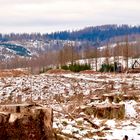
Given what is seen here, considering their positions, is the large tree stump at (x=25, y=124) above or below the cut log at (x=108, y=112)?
above

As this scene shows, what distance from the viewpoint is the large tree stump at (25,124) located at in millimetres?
7645

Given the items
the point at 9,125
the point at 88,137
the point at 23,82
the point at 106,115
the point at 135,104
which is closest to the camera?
the point at 9,125

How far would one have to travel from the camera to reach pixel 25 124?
768cm

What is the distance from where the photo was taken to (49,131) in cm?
791

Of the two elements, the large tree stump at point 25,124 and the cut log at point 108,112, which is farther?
the cut log at point 108,112

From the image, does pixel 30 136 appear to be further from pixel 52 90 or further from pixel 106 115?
pixel 52 90

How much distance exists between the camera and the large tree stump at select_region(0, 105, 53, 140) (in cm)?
764

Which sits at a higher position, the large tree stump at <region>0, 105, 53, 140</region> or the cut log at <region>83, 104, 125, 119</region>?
the large tree stump at <region>0, 105, 53, 140</region>

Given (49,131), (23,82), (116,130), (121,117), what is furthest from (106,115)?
(23,82)

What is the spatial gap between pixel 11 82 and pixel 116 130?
2122 cm

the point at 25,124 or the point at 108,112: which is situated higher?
the point at 25,124

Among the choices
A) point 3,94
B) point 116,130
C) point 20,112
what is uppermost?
point 20,112

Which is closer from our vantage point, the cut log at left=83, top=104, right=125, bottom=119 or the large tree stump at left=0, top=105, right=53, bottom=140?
the large tree stump at left=0, top=105, right=53, bottom=140

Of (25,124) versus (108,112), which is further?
(108,112)
